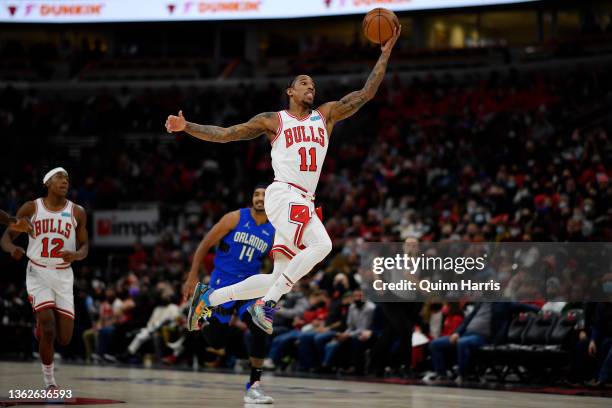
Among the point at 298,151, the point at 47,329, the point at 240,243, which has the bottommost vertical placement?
the point at 47,329

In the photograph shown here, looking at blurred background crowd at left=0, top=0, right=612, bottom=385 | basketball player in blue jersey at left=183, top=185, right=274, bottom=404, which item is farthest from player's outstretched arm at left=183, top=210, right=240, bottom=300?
blurred background crowd at left=0, top=0, right=612, bottom=385

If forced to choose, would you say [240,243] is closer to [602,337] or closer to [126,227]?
[602,337]

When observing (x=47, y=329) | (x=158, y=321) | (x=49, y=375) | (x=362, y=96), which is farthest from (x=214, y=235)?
(x=158, y=321)

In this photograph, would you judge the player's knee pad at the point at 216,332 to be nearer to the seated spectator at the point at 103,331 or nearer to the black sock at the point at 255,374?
the black sock at the point at 255,374

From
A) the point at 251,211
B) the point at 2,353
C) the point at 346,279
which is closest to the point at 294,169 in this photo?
the point at 251,211

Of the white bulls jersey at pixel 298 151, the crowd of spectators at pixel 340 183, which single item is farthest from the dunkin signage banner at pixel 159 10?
the white bulls jersey at pixel 298 151

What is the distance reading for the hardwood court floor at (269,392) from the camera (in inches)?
329

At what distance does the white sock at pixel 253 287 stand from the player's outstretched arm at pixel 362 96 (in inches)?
50.0

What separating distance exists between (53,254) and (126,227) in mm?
14108

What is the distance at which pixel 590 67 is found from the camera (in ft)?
78.1

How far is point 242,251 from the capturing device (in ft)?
33.0

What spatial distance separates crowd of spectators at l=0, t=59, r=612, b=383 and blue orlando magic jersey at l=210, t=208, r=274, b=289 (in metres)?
3.49

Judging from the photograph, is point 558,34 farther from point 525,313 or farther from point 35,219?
point 35,219

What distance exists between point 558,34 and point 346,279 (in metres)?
15.4
